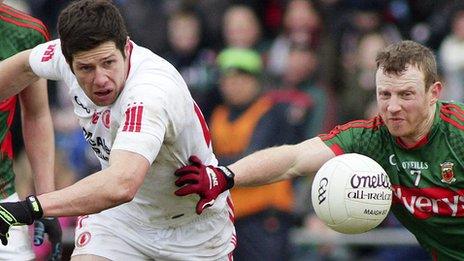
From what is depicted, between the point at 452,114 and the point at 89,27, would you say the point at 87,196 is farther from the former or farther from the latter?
the point at 452,114

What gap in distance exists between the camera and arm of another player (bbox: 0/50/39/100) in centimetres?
805

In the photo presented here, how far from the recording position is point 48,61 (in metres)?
7.94

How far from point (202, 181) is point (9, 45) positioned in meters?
1.86

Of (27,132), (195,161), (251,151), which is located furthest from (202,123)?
(251,151)

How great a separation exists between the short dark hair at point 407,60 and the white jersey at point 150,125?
1.26 m

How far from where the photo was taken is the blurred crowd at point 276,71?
11.4m

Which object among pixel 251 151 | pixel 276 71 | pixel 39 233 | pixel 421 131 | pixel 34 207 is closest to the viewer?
pixel 34 207

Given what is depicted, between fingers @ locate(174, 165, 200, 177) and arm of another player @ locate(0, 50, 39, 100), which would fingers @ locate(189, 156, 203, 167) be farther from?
arm of another player @ locate(0, 50, 39, 100)

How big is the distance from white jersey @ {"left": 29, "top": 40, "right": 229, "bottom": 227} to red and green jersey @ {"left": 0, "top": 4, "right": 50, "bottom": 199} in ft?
1.15

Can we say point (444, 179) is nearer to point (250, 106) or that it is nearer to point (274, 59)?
point (250, 106)

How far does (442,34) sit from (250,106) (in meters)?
2.52

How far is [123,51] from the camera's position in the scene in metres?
7.32

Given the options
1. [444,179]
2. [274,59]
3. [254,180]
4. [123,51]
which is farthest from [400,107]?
[274,59]

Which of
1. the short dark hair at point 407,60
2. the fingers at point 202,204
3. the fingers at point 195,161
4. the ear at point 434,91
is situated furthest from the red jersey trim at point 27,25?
the ear at point 434,91
